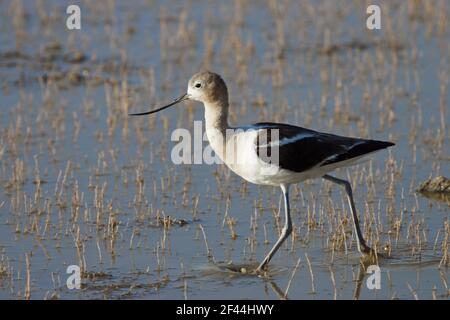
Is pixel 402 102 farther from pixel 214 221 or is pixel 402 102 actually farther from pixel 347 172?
pixel 214 221

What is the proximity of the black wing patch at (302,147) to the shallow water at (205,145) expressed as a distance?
827 millimetres

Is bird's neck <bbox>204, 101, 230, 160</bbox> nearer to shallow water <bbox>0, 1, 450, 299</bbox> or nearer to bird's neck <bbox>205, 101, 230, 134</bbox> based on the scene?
bird's neck <bbox>205, 101, 230, 134</bbox>

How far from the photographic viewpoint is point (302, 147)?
8539 mm

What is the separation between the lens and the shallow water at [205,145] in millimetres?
8367

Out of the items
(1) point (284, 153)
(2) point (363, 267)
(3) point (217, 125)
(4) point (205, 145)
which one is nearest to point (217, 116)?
(3) point (217, 125)

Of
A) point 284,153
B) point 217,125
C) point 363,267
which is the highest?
point 217,125

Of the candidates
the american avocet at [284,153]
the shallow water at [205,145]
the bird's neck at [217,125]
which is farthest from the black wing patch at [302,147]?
the shallow water at [205,145]

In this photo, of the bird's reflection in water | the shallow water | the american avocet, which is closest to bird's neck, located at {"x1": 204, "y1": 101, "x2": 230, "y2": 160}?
the american avocet

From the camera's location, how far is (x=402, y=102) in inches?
555

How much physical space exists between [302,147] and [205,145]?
3977 millimetres

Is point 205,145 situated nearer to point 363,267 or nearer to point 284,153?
point 284,153

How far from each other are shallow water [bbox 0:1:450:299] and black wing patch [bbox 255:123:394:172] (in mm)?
827

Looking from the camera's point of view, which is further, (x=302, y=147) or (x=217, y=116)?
(x=217, y=116)

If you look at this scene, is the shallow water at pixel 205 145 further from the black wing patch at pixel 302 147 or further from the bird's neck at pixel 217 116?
the bird's neck at pixel 217 116
